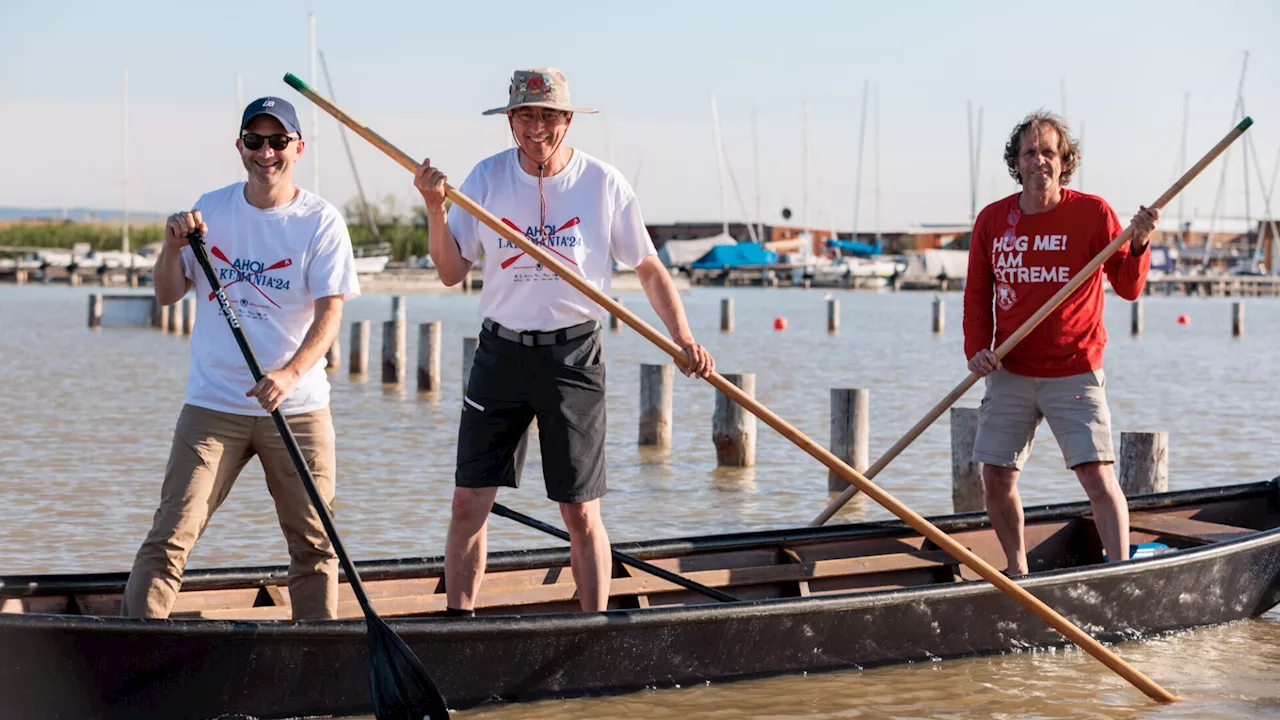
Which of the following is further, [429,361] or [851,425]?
[429,361]

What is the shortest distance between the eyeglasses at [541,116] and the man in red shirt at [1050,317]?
6.95 ft

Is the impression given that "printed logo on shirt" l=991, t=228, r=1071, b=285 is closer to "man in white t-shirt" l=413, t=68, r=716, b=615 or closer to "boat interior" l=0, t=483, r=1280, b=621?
"boat interior" l=0, t=483, r=1280, b=621

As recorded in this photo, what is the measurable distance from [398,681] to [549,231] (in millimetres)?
1595

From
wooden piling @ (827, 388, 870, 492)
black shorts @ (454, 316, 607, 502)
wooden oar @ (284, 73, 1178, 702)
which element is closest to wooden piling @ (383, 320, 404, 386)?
wooden piling @ (827, 388, 870, 492)

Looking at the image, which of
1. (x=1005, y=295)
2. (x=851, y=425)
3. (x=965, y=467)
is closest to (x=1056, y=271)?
(x=1005, y=295)

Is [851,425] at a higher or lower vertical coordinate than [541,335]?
lower

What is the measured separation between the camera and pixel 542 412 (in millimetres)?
5191

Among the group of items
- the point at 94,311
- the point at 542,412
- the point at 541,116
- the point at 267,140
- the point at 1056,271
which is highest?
the point at 541,116

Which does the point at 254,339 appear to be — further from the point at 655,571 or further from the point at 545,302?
the point at 655,571

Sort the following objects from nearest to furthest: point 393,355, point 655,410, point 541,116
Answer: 1. point 541,116
2. point 655,410
3. point 393,355

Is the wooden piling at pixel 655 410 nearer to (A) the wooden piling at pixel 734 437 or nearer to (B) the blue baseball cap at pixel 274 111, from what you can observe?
(A) the wooden piling at pixel 734 437

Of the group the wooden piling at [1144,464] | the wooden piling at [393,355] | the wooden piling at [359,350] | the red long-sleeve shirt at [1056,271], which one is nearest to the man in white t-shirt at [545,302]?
the red long-sleeve shirt at [1056,271]

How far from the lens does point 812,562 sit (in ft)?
22.5

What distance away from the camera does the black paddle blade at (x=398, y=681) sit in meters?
4.80
